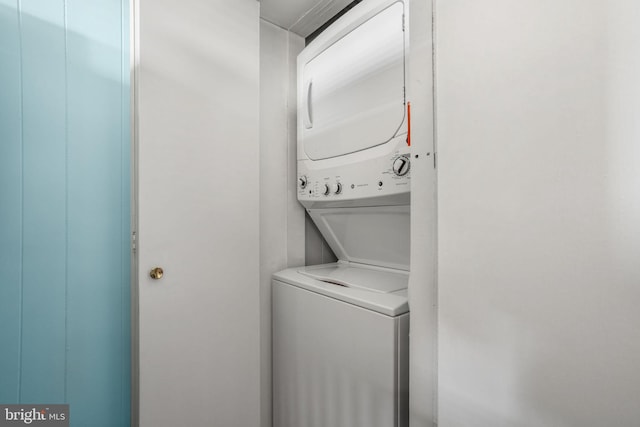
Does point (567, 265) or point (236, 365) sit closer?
point (567, 265)

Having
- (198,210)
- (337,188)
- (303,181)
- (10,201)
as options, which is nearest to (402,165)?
(337,188)

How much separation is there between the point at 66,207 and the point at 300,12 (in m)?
1.62

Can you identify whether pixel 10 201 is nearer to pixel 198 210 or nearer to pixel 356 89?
pixel 198 210

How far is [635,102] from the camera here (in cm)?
49

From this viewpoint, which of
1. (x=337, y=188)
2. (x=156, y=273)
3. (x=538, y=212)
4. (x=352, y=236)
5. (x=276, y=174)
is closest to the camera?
(x=538, y=212)

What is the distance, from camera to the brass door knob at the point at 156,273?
1249 millimetres

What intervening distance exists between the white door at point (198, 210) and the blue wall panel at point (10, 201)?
0.42 meters

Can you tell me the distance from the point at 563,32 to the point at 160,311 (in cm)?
163

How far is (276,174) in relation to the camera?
5.98 ft

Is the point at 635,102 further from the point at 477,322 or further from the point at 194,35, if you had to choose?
the point at 194,35

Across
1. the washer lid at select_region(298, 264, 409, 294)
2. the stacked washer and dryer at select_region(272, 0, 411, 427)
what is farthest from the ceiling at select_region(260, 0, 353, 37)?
the washer lid at select_region(298, 264, 409, 294)

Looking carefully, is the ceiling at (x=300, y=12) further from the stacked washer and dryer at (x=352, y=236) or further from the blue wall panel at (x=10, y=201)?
the blue wall panel at (x=10, y=201)

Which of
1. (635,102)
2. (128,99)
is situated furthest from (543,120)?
(128,99)

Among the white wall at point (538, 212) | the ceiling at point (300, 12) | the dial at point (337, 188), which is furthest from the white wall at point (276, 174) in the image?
the white wall at point (538, 212)
